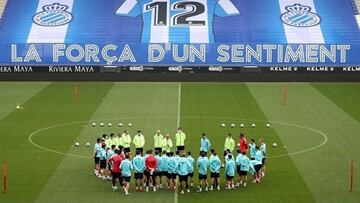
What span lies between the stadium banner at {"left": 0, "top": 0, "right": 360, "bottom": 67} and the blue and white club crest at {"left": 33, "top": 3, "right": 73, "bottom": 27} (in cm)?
8

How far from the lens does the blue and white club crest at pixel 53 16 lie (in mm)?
60031

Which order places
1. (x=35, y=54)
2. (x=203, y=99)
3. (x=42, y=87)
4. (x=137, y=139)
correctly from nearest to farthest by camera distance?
(x=137, y=139)
(x=203, y=99)
(x=42, y=87)
(x=35, y=54)

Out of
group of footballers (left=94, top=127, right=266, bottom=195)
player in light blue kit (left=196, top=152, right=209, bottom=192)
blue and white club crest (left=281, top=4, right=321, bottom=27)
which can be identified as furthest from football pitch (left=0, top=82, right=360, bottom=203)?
blue and white club crest (left=281, top=4, right=321, bottom=27)

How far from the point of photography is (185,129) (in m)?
37.0

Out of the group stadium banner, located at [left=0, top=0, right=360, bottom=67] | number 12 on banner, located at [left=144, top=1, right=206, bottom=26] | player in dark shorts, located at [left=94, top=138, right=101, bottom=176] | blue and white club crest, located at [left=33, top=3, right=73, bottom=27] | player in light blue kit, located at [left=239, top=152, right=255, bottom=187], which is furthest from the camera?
number 12 on banner, located at [left=144, top=1, right=206, bottom=26]

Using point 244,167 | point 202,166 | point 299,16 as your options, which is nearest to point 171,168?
point 202,166

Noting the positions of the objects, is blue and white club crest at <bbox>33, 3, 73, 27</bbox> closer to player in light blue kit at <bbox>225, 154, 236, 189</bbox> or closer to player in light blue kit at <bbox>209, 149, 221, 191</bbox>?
player in light blue kit at <bbox>209, 149, 221, 191</bbox>

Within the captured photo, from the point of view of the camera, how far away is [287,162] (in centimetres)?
3036

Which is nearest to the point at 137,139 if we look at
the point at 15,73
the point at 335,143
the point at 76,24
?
the point at 335,143

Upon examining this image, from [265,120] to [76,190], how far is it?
15.6 meters

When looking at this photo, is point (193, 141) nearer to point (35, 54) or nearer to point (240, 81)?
point (240, 81)

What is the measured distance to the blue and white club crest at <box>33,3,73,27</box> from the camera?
6003 cm

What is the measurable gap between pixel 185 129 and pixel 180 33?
22.7 meters

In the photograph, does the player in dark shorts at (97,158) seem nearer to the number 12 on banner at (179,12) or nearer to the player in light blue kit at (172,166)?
the player in light blue kit at (172,166)
